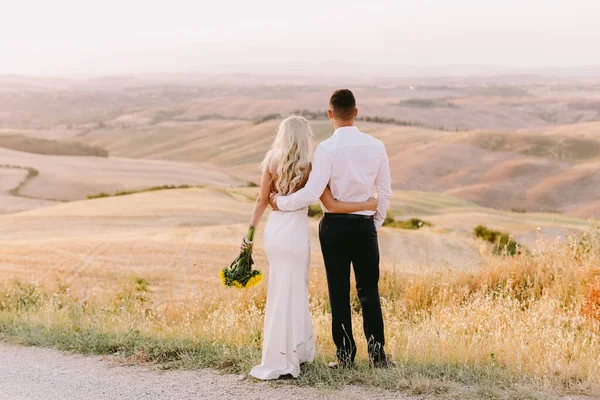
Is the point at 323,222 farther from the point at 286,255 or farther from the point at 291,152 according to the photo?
the point at 291,152

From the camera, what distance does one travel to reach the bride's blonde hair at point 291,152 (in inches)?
237

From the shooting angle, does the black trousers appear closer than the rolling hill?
Yes

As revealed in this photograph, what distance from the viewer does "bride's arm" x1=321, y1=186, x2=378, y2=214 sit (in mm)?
6000

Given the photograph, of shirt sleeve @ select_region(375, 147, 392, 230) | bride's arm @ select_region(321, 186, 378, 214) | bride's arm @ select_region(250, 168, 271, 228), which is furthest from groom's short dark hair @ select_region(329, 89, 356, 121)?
bride's arm @ select_region(250, 168, 271, 228)

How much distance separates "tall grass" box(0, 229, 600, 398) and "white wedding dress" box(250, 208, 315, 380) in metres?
0.26

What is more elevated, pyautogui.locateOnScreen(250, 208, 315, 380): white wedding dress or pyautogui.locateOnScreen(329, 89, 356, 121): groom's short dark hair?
pyautogui.locateOnScreen(329, 89, 356, 121): groom's short dark hair

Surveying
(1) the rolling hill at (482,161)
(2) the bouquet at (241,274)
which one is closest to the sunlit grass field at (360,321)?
(2) the bouquet at (241,274)

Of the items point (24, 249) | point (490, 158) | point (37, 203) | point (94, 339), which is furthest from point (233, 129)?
point (94, 339)

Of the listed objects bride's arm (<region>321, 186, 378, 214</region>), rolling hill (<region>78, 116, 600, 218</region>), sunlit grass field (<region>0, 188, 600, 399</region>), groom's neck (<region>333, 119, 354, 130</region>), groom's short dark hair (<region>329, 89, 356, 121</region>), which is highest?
groom's short dark hair (<region>329, 89, 356, 121</region>)

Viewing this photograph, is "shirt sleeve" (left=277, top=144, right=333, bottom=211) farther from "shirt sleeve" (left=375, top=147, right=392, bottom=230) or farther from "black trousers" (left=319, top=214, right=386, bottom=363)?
"shirt sleeve" (left=375, top=147, right=392, bottom=230)

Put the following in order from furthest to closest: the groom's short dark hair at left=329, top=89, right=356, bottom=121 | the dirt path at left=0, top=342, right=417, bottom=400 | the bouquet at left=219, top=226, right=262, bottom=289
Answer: the bouquet at left=219, top=226, right=262, bottom=289 < the groom's short dark hair at left=329, top=89, right=356, bottom=121 < the dirt path at left=0, top=342, right=417, bottom=400

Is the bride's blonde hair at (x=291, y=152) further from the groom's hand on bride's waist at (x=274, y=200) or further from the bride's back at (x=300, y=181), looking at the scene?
the groom's hand on bride's waist at (x=274, y=200)

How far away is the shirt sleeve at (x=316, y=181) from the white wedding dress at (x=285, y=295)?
0.19 metres

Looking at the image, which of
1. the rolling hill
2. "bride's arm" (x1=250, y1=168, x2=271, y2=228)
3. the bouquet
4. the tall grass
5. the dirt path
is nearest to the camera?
the dirt path
